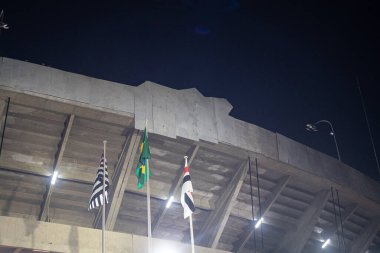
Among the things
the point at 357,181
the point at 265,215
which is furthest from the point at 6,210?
the point at 357,181

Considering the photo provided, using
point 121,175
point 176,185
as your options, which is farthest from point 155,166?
point 121,175

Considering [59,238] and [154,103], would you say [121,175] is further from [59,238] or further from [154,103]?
[59,238]

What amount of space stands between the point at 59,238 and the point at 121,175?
443cm

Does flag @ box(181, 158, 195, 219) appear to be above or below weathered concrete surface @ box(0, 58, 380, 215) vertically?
below

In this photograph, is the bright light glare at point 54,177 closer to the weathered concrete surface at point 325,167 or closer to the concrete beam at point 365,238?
the weathered concrete surface at point 325,167

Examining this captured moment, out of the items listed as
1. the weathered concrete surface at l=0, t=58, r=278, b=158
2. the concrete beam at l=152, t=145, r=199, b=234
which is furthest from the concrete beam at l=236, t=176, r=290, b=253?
the concrete beam at l=152, t=145, r=199, b=234

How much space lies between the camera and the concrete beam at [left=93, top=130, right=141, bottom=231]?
21.4m

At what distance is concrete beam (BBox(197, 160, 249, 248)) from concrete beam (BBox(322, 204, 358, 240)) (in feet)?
25.7

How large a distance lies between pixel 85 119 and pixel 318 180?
39.8ft

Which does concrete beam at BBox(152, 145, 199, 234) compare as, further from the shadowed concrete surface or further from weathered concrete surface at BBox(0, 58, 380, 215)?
weathered concrete surface at BBox(0, 58, 380, 215)

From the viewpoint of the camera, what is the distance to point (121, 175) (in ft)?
72.5

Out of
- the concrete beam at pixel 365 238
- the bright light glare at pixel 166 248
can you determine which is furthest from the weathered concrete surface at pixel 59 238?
the concrete beam at pixel 365 238

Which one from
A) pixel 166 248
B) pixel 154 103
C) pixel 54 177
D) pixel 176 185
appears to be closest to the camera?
pixel 166 248

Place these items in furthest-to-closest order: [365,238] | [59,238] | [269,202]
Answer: [365,238] < [269,202] < [59,238]
